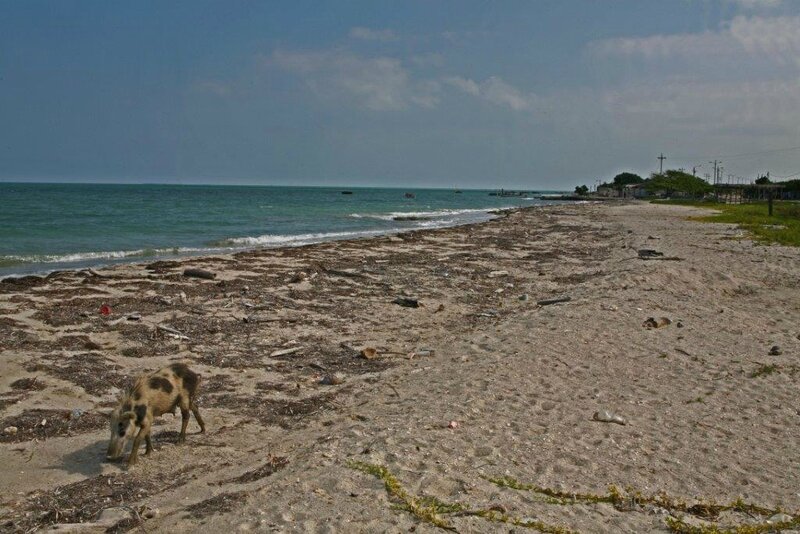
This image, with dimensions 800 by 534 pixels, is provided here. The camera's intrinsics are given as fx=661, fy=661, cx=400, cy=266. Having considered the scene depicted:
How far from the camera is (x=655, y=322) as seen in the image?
10633 mm

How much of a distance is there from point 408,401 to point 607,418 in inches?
81.1

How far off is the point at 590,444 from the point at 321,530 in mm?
2725

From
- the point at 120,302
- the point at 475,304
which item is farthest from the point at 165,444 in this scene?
the point at 475,304

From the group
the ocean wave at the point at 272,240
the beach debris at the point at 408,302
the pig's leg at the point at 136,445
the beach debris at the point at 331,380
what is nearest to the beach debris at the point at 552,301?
the beach debris at the point at 408,302

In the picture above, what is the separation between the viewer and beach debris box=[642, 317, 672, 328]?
10.5m

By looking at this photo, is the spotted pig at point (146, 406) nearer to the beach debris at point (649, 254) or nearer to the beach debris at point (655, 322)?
the beach debris at point (655, 322)

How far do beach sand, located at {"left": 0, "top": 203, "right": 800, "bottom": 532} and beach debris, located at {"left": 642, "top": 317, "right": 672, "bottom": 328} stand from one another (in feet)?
0.50

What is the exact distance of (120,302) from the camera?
1258 cm

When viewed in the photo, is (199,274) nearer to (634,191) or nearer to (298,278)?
(298,278)

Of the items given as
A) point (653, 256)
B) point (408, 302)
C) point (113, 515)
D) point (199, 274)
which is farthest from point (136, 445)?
point (653, 256)

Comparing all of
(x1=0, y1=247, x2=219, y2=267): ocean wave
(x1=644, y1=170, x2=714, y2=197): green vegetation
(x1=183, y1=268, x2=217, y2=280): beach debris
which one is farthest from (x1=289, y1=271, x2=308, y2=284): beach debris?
(x1=644, y1=170, x2=714, y2=197): green vegetation

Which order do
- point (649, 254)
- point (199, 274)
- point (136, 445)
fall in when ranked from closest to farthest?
point (136, 445), point (199, 274), point (649, 254)

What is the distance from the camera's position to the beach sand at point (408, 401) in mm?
4793

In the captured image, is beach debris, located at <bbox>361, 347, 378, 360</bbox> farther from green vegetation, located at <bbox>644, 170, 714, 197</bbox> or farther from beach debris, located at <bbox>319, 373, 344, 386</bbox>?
green vegetation, located at <bbox>644, 170, 714, 197</bbox>
